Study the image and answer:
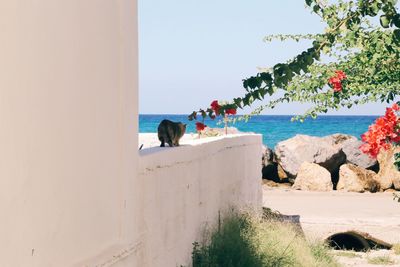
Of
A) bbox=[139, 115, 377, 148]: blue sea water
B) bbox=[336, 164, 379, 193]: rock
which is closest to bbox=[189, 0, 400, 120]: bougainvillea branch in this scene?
bbox=[336, 164, 379, 193]: rock

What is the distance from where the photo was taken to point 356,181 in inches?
1125

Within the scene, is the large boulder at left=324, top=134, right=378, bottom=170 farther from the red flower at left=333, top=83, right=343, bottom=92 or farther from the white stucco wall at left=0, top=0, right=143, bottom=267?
the white stucco wall at left=0, top=0, right=143, bottom=267

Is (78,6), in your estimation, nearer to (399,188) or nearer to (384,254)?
(384,254)

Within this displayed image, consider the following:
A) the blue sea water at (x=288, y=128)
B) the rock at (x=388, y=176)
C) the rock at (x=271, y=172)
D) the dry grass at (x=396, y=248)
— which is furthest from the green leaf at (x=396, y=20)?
the blue sea water at (x=288, y=128)

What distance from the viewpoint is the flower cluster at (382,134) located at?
9.82m

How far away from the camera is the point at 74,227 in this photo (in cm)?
560


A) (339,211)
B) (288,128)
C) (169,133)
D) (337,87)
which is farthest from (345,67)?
(288,128)

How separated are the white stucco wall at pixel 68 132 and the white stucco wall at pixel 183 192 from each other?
15.6 inches

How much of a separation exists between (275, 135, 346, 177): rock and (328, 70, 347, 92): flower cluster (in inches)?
714

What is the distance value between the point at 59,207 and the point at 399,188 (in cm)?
2473

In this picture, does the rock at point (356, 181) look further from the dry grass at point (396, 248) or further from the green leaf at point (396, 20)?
the green leaf at point (396, 20)

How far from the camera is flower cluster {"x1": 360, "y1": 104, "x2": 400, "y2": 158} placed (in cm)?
982

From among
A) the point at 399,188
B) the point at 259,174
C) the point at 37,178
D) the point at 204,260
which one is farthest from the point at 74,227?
the point at 399,188

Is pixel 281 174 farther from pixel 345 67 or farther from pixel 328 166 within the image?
pixel 345 67
